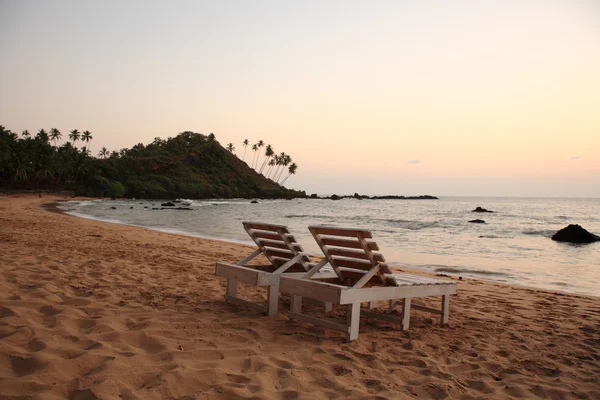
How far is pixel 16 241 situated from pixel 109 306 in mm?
5468

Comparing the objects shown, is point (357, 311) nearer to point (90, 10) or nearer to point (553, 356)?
point (553, 356)

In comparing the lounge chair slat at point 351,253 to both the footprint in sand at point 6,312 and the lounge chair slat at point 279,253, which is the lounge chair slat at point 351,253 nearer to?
the lounge chair slat at point 279,253

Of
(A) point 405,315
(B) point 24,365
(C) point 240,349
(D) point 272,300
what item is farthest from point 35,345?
(A) point 405,315

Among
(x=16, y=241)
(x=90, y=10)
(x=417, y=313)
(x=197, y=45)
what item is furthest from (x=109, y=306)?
(x=197, y=45)

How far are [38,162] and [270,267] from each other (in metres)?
68.4

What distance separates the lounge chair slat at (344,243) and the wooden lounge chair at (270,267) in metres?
0.30

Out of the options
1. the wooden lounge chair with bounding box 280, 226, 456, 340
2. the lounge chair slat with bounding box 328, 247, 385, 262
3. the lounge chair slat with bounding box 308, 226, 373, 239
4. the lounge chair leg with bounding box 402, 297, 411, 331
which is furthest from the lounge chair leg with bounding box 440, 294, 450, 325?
the lounge chair slat with bounding box 308, 226, 373, 239

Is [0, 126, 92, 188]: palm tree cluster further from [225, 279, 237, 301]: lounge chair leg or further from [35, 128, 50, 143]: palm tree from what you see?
[225, 279, 237, 301]: lounge chair leg

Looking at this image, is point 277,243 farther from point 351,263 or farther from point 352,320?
point 352,320

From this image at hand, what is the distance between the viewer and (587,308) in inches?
247

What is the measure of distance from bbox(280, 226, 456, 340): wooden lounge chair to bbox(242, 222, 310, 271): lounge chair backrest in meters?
0.41

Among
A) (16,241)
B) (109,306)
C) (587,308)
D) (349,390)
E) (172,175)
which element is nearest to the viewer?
(349,390)

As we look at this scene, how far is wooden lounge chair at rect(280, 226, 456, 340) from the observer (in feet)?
13.0

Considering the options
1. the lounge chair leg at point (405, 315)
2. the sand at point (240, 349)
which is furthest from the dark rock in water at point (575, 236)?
the lounge chair leg at point (405, 315)
